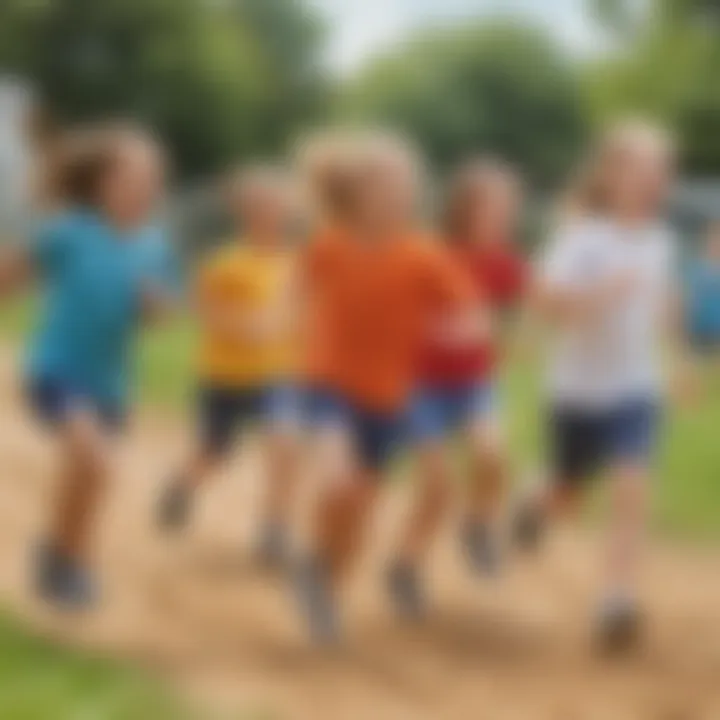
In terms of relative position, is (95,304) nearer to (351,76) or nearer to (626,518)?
(351,76)

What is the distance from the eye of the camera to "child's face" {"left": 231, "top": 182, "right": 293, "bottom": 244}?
178 centimetres

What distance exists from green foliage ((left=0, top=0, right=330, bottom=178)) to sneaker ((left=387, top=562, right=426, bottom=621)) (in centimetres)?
37

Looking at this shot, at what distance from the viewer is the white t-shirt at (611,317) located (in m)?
1.79

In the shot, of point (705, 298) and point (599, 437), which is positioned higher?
point (705, 298)

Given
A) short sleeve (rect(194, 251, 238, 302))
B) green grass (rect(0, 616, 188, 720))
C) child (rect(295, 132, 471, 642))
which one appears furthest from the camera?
short sleeve (rect(194, 251, 238, 302))

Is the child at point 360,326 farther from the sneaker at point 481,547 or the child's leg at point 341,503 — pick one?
the sneaker at point 481,547

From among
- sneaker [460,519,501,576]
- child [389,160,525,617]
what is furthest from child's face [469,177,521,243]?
sneaker [460,519,501,576]

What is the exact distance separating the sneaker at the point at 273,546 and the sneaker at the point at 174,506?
0.08m

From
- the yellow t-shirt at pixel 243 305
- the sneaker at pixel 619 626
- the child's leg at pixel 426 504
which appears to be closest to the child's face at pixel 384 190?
the yellow t-shirt at pixel 243 305

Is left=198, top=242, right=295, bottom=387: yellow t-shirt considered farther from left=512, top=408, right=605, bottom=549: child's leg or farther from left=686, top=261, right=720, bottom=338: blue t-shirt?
left=686, top=261, right=720, bottom=338: blue t-shirt

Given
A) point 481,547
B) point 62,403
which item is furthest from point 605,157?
point 62,403

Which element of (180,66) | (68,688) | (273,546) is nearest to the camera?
(68,688)

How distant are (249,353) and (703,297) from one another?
0.39 metres

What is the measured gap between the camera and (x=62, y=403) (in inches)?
70.1
